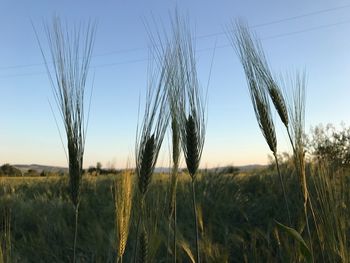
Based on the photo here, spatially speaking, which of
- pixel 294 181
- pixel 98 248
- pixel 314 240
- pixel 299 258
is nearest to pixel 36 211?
pixel 98 248

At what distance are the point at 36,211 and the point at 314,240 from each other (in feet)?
12.3

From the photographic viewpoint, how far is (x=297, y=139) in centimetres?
206

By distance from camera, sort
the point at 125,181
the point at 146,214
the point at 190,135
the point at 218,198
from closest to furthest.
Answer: the point at 125,181, the point at 190,135, the point at 146,214, the point at 218,198

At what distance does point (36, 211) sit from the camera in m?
5.48

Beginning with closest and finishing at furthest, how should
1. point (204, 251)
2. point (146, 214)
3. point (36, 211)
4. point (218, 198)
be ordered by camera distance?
point (146, 214)
point (204, 251)
point (218, 198)
point (36, 211)

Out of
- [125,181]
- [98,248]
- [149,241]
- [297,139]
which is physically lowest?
[98,248]

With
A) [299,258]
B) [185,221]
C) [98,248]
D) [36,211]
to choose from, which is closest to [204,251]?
[299,258]

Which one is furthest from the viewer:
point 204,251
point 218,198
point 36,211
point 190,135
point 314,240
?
point 36,211

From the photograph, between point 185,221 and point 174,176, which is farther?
point 185,221

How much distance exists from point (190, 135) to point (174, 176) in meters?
0.24

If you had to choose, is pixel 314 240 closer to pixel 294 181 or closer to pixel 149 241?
pixel 149 241

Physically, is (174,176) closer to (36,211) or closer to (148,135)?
(148,135)

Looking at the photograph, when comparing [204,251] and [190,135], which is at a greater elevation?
[190,135]

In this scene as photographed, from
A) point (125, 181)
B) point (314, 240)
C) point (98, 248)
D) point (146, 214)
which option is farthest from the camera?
point (98, 248)
